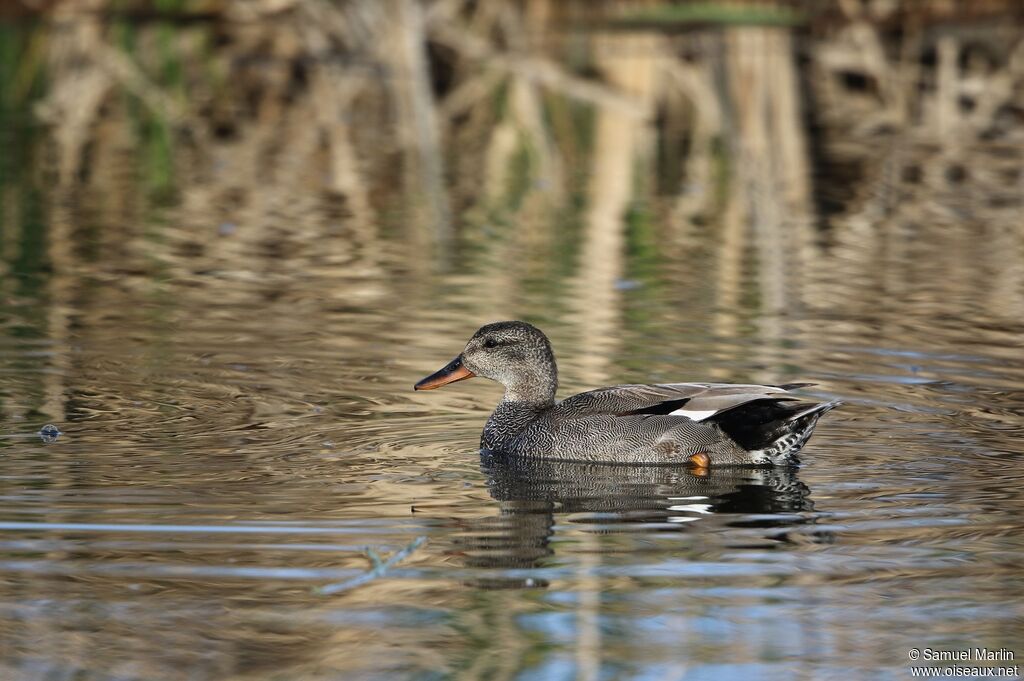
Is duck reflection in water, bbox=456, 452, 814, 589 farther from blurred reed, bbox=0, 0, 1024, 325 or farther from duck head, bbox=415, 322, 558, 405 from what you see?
blurred reed, bbox=0, 0, 1024, 325

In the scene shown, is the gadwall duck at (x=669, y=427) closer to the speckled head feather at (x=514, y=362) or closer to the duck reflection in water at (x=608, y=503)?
the duck reflection in water at (x=608, y=503)

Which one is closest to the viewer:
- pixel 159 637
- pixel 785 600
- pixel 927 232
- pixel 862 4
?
pixel 159 637

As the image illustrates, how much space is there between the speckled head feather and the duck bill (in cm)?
5

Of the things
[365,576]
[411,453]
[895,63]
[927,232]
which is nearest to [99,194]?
[927,232]

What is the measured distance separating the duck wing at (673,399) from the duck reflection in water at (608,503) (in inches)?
8.5

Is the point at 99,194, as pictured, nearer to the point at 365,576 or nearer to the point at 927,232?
the point at 927,232

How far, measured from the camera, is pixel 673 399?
6984 millimetres

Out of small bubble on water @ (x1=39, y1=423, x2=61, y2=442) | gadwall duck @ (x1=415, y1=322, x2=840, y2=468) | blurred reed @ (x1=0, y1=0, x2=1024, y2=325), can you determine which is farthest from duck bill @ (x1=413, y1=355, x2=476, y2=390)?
blurred reed @ (x1=0, y1=0, x2=1024, y2=325)

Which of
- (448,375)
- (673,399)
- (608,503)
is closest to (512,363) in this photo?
(448,375)

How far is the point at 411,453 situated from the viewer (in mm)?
6984

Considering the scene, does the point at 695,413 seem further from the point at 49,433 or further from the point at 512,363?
the point at 49,433

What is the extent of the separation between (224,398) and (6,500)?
177 centimetres

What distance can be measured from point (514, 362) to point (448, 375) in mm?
285

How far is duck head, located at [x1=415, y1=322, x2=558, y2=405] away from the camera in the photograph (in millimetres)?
7629
